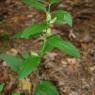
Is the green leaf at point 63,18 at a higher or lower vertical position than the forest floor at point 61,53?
higher

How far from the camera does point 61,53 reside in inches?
111

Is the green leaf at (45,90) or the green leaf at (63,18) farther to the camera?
the green leaf at (45,90)

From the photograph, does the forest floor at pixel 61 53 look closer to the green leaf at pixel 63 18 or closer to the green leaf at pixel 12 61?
the green leaf at pixel 12 61

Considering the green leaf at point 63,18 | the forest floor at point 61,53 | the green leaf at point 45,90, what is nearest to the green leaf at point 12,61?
the green leaf at point 45,90

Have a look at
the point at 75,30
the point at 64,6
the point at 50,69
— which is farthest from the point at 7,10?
the point at 50,69

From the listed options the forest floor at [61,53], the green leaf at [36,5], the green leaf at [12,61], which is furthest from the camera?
the forest floor at [61,53]

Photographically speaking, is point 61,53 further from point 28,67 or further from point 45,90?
point 28,67

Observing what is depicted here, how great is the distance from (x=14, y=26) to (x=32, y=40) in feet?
1.00

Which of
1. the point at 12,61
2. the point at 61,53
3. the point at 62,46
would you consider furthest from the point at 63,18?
the point at 61,53

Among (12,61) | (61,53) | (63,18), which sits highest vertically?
(63,18)

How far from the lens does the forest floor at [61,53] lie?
255 cm

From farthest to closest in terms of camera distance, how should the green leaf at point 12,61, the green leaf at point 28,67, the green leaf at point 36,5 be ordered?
the green leaf at point 12,61 → the green leaf at point 36,5 → the green leaf at point 28,67

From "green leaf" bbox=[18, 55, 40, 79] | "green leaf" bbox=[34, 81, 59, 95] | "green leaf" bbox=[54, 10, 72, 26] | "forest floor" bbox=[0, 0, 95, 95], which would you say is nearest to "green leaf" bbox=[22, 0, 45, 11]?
"green leaf" bbox=[54, 10, 72, 26]

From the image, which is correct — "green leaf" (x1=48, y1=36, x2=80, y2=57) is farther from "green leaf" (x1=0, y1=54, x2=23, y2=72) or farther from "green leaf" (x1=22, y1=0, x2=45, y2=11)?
"green leaf" (x1=0, y1=54, x2=23, y2=72)
